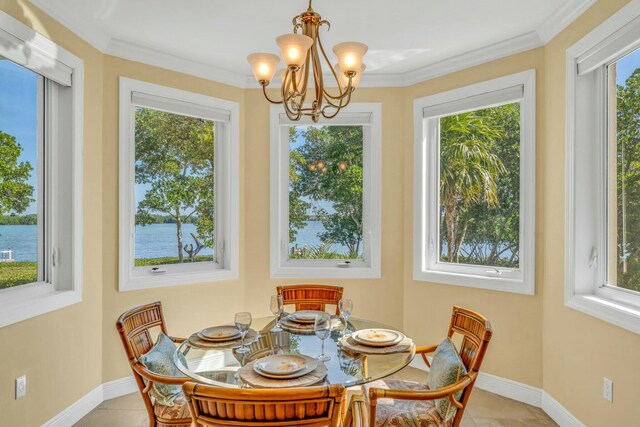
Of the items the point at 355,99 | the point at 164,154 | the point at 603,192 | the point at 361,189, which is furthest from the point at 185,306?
the point at 603,192

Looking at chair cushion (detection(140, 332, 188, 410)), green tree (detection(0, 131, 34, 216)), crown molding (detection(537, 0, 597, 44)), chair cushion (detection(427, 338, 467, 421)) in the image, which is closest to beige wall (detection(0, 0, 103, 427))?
green tree (detection(0, 131, 34, 216))

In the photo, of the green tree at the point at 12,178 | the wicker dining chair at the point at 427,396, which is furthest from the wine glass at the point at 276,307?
the green tree at the point at 12,178

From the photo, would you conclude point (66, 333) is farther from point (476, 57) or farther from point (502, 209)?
point (476, 57)

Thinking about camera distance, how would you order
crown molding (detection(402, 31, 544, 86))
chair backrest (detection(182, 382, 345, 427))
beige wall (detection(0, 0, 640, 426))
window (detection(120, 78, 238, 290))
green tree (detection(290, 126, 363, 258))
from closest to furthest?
chair backrest (detection(182, 382, 345, 427)), beige wall (detection(0, 0, 640, 426)), crown molding (detection(402, 31, 544, 86)), window (detection(120, 78, 238, 290)), green tree (detection(290, 126, 363, 258))

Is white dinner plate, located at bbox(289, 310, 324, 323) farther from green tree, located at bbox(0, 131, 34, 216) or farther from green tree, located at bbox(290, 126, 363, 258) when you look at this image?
green tree, located at bbox(0, 131, 34, 216)

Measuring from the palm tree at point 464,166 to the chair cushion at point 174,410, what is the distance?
2.42 m

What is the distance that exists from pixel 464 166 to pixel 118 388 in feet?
10.5

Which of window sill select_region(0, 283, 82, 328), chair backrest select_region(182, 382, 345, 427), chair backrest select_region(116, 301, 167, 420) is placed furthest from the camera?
window sill select_region(0, 283, 82, 328)

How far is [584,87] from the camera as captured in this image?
245 centimetres

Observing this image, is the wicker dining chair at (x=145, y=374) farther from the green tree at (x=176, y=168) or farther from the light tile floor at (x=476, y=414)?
the green tree at (x=176, y=168)

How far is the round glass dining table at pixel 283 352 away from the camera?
64.2 inches

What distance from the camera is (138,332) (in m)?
2.09

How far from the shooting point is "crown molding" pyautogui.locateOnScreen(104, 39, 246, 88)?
2969 mm

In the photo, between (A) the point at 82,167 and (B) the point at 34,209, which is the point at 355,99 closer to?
(A) the point at 82,167
